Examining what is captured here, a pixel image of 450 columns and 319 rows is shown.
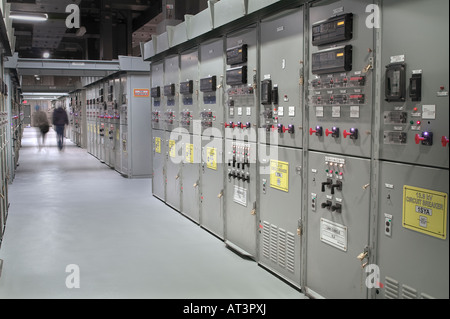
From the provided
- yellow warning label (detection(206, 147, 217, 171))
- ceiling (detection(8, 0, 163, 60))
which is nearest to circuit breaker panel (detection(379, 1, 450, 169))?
yellow warning label (detection(206, 147, 217, 171))

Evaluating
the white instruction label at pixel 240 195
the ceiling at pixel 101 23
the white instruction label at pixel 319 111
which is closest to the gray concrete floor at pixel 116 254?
the white instruction label at pixel 240 195

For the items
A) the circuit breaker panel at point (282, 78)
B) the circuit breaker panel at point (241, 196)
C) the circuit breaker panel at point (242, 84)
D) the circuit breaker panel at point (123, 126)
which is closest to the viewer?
the circuit breaker panel at point (282, 78)

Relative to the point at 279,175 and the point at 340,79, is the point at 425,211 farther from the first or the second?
the point at 279,175

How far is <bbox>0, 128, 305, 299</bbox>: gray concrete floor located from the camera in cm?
434

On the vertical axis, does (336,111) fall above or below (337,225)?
above

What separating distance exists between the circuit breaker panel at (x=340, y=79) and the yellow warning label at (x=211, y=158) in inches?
94.6

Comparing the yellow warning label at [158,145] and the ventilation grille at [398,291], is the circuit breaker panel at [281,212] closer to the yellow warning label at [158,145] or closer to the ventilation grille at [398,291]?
the ventilation grille at [398,291]

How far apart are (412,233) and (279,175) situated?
70.2 inches

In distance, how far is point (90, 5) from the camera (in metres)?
16.5

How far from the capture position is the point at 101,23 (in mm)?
15008

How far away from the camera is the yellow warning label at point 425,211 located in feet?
9.07

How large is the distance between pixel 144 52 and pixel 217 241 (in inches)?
186

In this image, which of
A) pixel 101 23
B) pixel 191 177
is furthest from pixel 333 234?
pixel 101 23

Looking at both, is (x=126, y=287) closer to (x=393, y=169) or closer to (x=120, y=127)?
(x=393, y=169)
